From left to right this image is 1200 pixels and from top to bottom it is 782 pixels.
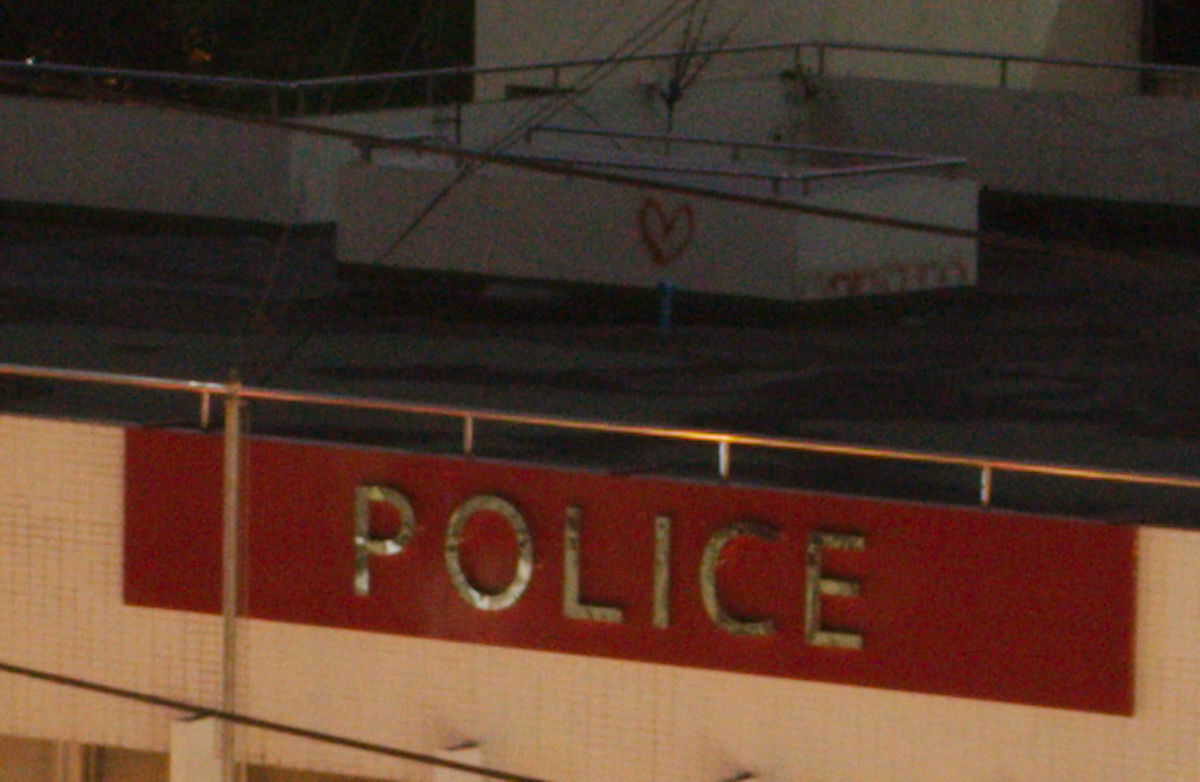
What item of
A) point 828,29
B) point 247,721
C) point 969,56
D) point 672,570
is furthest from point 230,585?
point 828,29

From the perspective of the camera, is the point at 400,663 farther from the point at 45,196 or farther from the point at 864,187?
the point at 45,196

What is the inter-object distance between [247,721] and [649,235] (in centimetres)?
857

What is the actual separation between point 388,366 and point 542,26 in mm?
12246

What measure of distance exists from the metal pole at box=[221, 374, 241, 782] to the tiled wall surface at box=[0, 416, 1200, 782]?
0.23ft

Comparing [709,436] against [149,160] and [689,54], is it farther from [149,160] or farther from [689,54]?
[689,54]

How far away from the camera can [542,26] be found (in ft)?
90.5

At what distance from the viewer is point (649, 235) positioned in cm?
1892

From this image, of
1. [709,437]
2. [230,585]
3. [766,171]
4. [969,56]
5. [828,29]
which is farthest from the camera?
[828,29]

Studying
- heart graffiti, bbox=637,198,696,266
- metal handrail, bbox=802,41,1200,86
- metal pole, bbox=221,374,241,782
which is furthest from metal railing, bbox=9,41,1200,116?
metal pole, bbox=221,374,241,782

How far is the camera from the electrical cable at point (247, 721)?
10562 mm

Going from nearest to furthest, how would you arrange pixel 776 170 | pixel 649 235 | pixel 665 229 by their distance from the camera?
pixel 665 229, pixel 649 235, pixel 776 170

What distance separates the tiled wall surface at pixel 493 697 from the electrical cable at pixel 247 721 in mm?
57

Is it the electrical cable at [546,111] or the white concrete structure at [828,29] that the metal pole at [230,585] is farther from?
the white concrete structure at [828,29]

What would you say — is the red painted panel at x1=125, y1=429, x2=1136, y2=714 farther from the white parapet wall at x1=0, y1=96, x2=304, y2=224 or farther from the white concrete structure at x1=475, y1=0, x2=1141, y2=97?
the white concrete structure at x1=475, y1=0, x2=1141, y2=97
